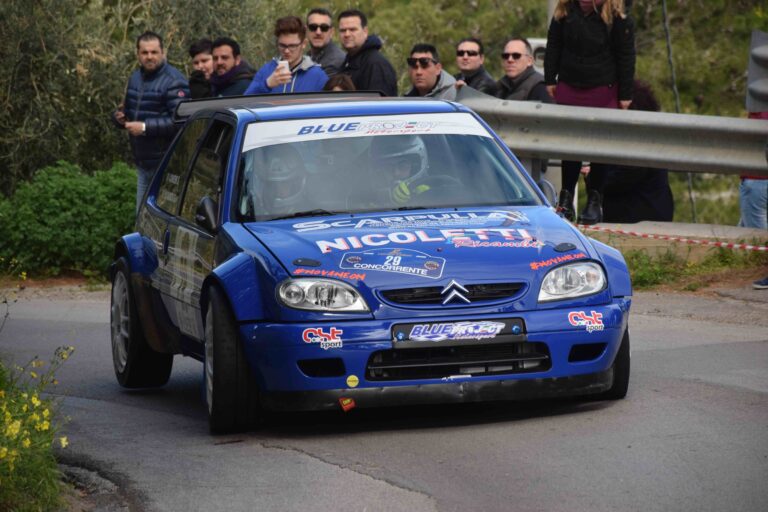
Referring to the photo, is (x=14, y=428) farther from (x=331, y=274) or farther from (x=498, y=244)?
(x=498, y=244)

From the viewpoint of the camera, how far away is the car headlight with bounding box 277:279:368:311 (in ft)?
25.1

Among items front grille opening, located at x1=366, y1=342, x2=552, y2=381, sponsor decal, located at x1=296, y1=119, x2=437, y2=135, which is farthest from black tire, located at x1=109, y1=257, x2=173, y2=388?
front grille opening, located at x1=366, y1=342, x2=552, y2=381

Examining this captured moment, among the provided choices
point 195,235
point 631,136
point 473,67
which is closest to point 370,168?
point 195,235

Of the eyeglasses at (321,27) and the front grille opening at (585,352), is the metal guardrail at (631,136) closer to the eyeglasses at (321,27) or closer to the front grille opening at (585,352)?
the eyeglasses at (321,27)

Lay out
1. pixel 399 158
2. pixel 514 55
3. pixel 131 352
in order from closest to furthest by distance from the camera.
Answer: pixel 399 158, pixel 131 352, pixel 514 55

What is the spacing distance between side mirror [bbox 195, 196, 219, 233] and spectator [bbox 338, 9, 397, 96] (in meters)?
5.69

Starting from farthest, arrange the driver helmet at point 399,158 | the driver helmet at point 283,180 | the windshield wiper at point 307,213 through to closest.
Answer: the driver helmet at point 399,158 < the driver helmet at point 283,180 < the windshield wiper at point 307,213

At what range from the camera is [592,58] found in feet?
44.1

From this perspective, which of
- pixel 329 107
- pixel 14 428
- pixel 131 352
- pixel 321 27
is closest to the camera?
pixel 14 428

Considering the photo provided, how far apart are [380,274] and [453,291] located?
0.35 metres

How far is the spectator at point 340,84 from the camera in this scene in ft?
42.8

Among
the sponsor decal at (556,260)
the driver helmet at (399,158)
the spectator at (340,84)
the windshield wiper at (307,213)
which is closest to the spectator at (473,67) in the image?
the spectator at (340,84)

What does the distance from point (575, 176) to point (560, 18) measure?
145 centimetres

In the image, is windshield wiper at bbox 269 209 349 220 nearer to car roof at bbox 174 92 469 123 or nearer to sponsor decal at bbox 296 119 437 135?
sponsor decal at bbox 296 119 437 135
